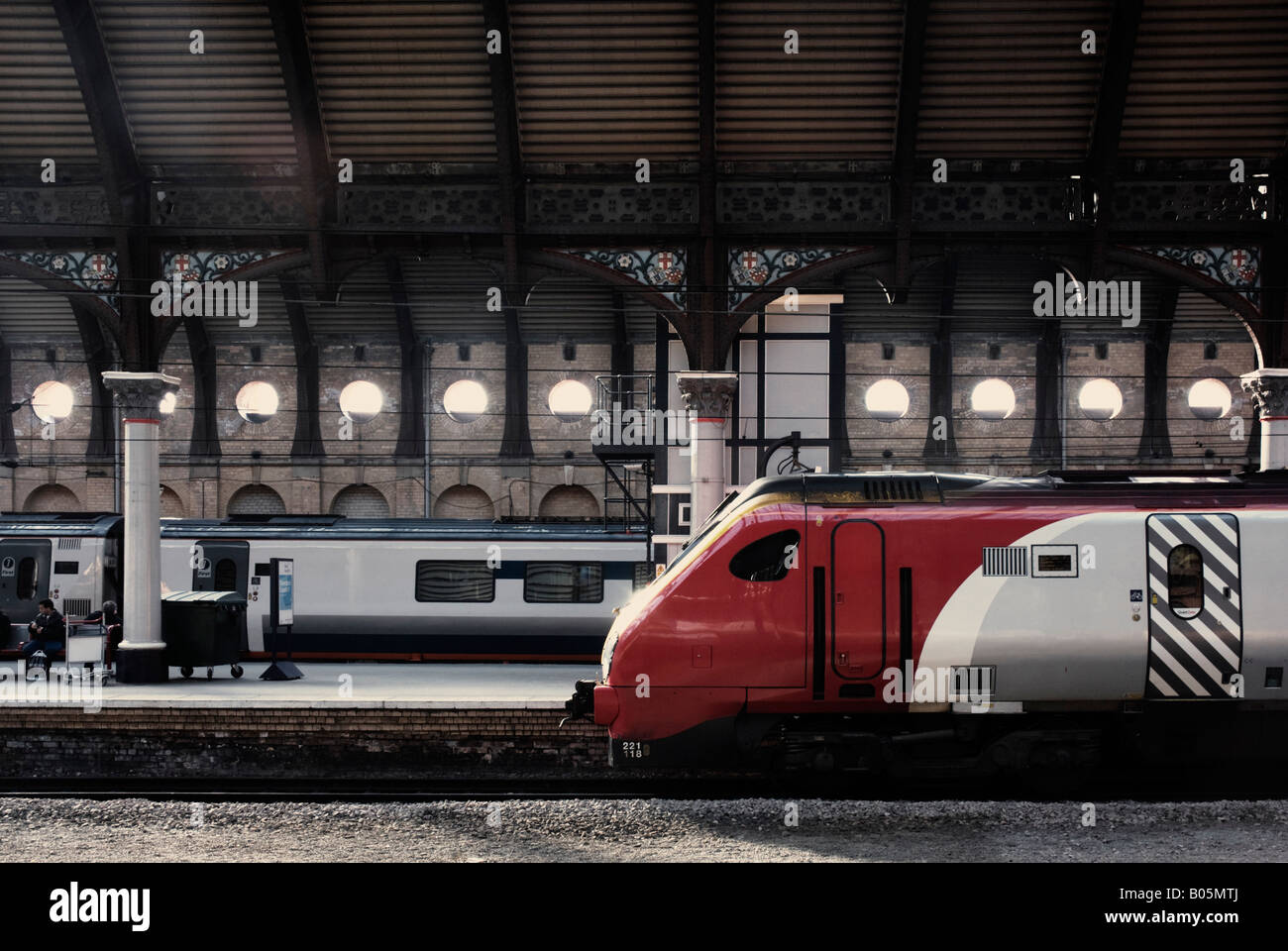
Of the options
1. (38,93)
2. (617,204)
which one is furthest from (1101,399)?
(38,93)

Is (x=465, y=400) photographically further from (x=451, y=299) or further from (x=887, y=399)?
(x=887, y=399)

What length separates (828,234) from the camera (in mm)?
14852

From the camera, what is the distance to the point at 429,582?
58.7 feet

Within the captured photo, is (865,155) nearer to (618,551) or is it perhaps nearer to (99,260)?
(618,551)

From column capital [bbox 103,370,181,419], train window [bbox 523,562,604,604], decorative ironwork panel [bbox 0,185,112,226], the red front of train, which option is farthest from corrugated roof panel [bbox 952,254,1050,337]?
decorative ironwork panel [bbox 0,185,112,226]

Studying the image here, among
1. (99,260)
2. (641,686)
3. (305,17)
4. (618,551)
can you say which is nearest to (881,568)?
(641,686)

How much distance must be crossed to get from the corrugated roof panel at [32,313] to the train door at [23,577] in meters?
8.33

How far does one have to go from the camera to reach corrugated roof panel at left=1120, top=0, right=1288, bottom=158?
44.7 feet

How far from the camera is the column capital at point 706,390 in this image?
14.8 meters

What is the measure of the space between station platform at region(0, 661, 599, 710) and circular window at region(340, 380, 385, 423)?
9423mm

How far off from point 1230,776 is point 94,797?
36.8ft

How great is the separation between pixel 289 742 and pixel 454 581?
20.3 ft
